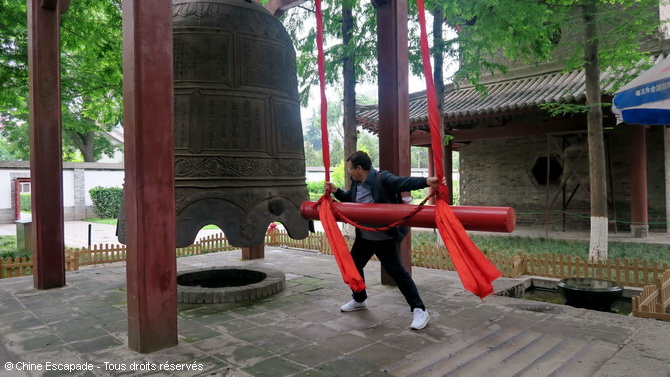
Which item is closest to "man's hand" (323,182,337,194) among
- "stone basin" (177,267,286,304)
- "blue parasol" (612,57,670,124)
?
"stone basin" (177,267,286,304)

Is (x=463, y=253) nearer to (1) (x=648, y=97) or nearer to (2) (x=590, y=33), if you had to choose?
(1) (x=648, y=97)

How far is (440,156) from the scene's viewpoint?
9.95 feet

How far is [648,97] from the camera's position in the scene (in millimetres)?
3049

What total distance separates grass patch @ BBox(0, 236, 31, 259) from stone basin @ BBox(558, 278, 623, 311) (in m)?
9.54

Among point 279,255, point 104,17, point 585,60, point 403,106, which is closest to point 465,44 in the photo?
point 585,60

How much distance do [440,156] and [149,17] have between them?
8.24 ft

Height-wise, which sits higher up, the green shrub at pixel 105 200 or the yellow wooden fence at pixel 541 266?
the green shrub at pixel 105 200

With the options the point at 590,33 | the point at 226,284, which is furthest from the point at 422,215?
the point at 590,33

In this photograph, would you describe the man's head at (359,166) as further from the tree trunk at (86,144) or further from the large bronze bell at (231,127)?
the tree trunk at (86,144)

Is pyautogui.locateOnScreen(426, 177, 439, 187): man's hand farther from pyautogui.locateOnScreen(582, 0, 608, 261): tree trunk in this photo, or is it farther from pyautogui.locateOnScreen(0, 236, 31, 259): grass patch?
pyautogui.locateOnScreen(0, 236, 31, 259): grass patch

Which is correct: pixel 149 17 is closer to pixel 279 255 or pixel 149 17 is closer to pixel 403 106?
pixel 403 106

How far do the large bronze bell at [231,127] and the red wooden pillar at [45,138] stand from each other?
7.97 ft

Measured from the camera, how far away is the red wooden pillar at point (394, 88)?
5.50 m

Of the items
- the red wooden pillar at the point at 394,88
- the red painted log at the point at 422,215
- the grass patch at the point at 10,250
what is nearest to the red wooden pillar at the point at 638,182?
the red wooden pillar at the point at 394,88
